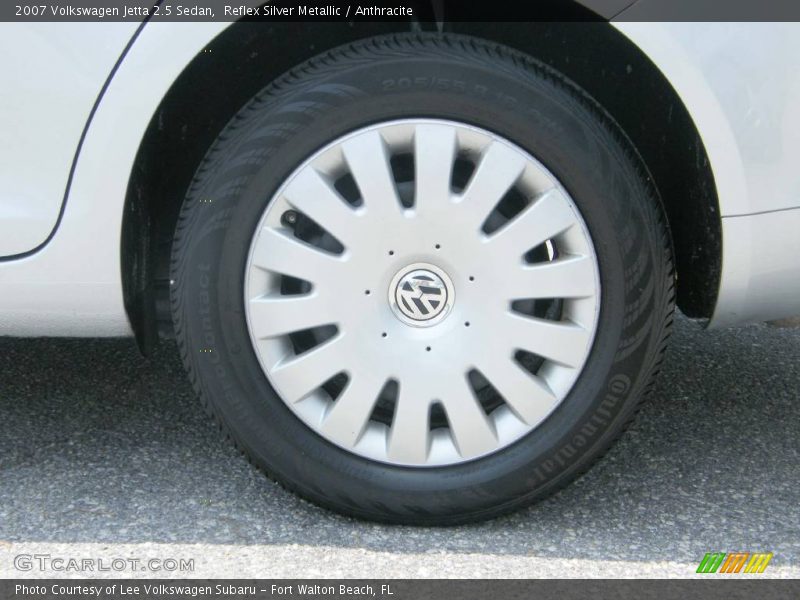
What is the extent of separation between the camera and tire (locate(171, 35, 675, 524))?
6.03 ft

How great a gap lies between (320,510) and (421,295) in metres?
0.47

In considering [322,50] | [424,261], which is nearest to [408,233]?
[424,261]

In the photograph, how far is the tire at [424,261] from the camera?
1.84m

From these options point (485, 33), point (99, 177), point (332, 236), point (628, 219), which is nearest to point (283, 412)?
point (332, 236)

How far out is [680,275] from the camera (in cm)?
209

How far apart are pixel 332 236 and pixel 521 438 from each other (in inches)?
19.4

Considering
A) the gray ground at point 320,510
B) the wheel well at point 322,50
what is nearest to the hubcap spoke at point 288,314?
the wheel well at point 322,50

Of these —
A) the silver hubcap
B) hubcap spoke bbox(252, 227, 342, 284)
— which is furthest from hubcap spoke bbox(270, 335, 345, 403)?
hubcap spoke bbox(252, 227, 342, 284)

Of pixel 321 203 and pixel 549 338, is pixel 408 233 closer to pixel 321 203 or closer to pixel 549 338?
pixel 321 203

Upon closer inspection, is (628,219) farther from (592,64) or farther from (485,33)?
(485,33)

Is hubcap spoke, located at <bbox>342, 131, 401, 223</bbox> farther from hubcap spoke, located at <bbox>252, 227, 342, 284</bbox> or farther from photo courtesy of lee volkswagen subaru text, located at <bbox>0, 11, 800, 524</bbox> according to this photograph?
hubcap spoke, located at <bbox>252, 227, 342, 284</bbox>

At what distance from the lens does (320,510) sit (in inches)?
80.5

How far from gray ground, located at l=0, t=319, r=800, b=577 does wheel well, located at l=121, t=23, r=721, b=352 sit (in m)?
0.33
